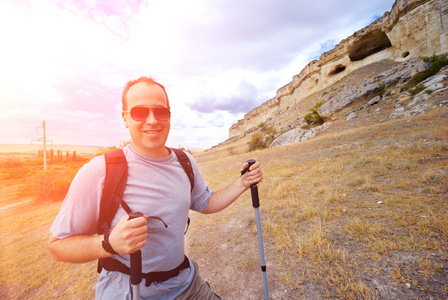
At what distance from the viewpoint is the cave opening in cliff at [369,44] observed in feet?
98.5

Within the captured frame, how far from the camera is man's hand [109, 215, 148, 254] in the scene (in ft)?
3.61

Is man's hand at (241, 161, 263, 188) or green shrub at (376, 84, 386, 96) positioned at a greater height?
green shrub at (376, 84, 386, 96)

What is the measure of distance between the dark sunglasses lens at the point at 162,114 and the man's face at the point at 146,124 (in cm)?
3

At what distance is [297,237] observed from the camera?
362 centimetres

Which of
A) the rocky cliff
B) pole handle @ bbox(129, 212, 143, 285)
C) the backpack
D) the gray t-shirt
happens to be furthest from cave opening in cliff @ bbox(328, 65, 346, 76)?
pole handle @ bbox(129, 212, 143, 285)

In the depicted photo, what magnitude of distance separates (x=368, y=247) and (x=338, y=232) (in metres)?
0.56

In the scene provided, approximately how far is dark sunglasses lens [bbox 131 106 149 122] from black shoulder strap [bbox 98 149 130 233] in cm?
42

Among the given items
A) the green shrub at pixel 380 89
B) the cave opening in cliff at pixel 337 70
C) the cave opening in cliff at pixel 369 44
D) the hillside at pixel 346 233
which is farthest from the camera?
the cave opening in cliff at pixel 337 70

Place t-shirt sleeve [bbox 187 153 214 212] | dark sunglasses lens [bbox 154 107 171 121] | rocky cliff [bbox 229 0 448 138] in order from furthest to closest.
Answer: rocky cliff [bbox 229 0 448 138], t-shirt sleeve [bbox 187 153 214 212], dark sunglasses lens [bbox 154 107 171 121]

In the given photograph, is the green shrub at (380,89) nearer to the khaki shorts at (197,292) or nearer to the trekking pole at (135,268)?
the khaki shorts at (197,292)

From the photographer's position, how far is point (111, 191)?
1289 millimetres

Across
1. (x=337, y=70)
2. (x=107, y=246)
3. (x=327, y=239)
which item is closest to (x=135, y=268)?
(x=107, y=246)

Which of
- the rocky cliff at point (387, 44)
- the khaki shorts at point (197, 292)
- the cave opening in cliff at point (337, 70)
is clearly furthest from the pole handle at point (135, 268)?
the cave opening in cliff at point (337, 70)

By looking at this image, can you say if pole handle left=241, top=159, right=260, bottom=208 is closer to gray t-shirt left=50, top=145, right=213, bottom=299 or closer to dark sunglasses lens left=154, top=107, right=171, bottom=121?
gray t-shirt left=50, top=145, right=213, bottom=299
